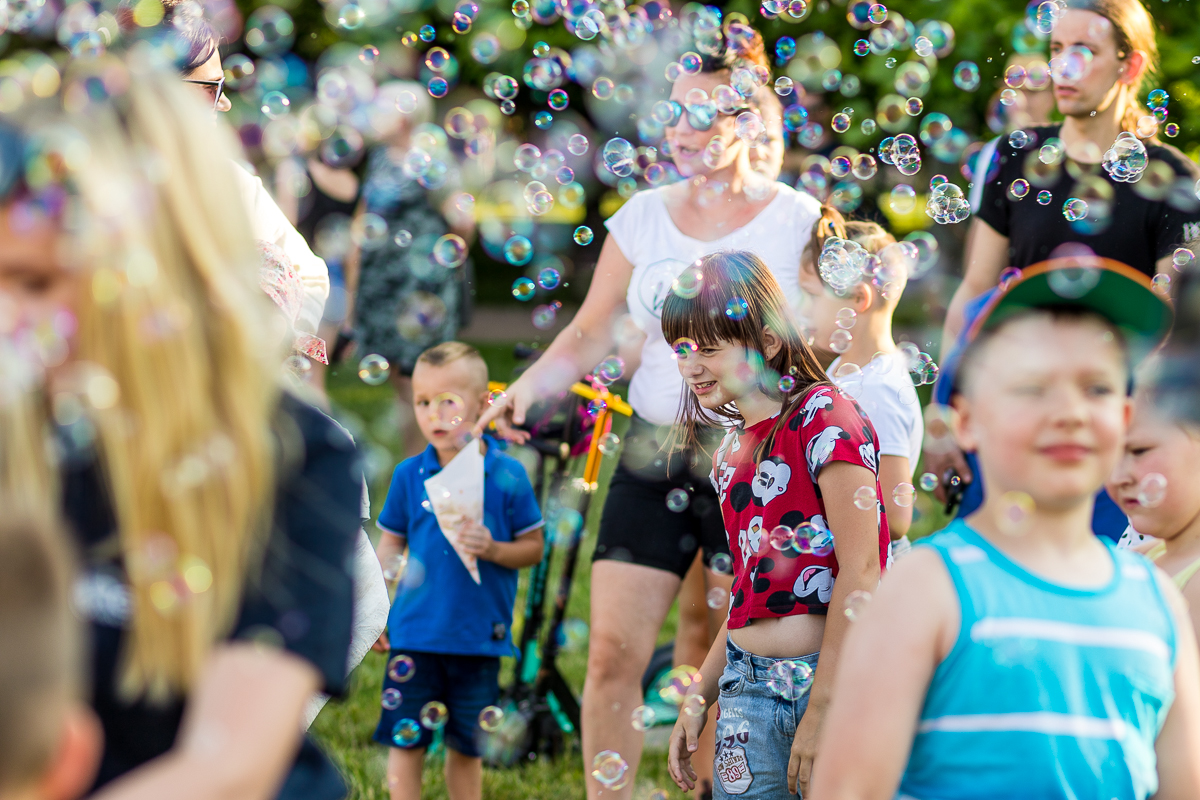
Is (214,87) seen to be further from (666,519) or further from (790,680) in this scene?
(790,680)

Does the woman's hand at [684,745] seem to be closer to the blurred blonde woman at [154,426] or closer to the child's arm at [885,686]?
the child's arm at [885,686]

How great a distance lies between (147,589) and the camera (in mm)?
1054

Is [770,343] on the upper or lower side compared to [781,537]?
upper

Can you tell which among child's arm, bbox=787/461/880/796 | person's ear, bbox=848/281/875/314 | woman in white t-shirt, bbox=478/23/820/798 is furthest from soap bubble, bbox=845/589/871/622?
person's ear, bbox=848/281/875/314

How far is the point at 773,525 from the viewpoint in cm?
227

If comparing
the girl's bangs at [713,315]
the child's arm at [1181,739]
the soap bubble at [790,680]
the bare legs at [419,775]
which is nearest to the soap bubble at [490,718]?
the bare legs at [419,775]

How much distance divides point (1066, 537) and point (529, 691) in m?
2.46

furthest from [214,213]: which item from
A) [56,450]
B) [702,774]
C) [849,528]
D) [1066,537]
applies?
[702,774]

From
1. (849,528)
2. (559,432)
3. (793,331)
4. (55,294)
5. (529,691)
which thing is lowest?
(529,691)

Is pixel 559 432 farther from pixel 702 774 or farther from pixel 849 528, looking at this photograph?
pixel 849 528

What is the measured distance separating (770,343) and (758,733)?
754 mm

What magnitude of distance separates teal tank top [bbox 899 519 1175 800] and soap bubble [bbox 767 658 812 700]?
792 millimetres

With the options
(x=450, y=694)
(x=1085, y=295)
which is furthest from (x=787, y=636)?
(x=450, y=694)

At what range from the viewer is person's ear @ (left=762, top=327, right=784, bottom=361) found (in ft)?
7.83
